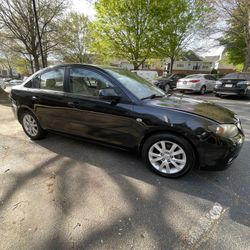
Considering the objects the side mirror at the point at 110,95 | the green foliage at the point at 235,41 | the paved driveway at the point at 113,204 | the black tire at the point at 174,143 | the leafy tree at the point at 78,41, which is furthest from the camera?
the leafy tree at the point at 78,41

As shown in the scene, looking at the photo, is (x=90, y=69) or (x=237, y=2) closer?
(x=90, y=69)

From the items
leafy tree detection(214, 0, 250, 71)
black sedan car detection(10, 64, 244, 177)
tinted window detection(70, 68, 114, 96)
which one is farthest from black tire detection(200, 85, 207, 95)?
tinted window detection(70, 68, 114, 96)

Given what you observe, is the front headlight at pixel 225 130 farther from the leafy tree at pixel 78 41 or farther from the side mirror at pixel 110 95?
the leafy tree at pixel 78 41

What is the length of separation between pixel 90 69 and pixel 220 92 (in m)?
9.09

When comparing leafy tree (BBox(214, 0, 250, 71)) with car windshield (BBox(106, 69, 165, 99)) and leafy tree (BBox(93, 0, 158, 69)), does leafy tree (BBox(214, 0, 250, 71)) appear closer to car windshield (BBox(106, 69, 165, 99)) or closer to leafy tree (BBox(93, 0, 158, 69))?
leafy tree (BBox(93, 0, 158, 69))

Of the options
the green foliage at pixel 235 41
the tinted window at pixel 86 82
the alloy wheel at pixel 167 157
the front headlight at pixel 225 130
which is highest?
the green foliage at pixel 235 41

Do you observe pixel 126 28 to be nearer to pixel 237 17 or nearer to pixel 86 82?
pixel 237 17

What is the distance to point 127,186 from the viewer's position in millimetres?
2533

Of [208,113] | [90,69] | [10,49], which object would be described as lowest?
[208,113]

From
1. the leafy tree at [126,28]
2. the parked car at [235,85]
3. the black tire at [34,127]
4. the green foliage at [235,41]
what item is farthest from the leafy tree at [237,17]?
the black tire at [34,127]

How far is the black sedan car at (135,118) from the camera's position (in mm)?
2420

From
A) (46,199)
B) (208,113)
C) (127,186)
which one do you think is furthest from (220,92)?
(46,199)

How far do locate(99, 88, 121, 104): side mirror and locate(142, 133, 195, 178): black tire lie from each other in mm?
744

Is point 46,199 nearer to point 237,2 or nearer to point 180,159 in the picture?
point 180,159
